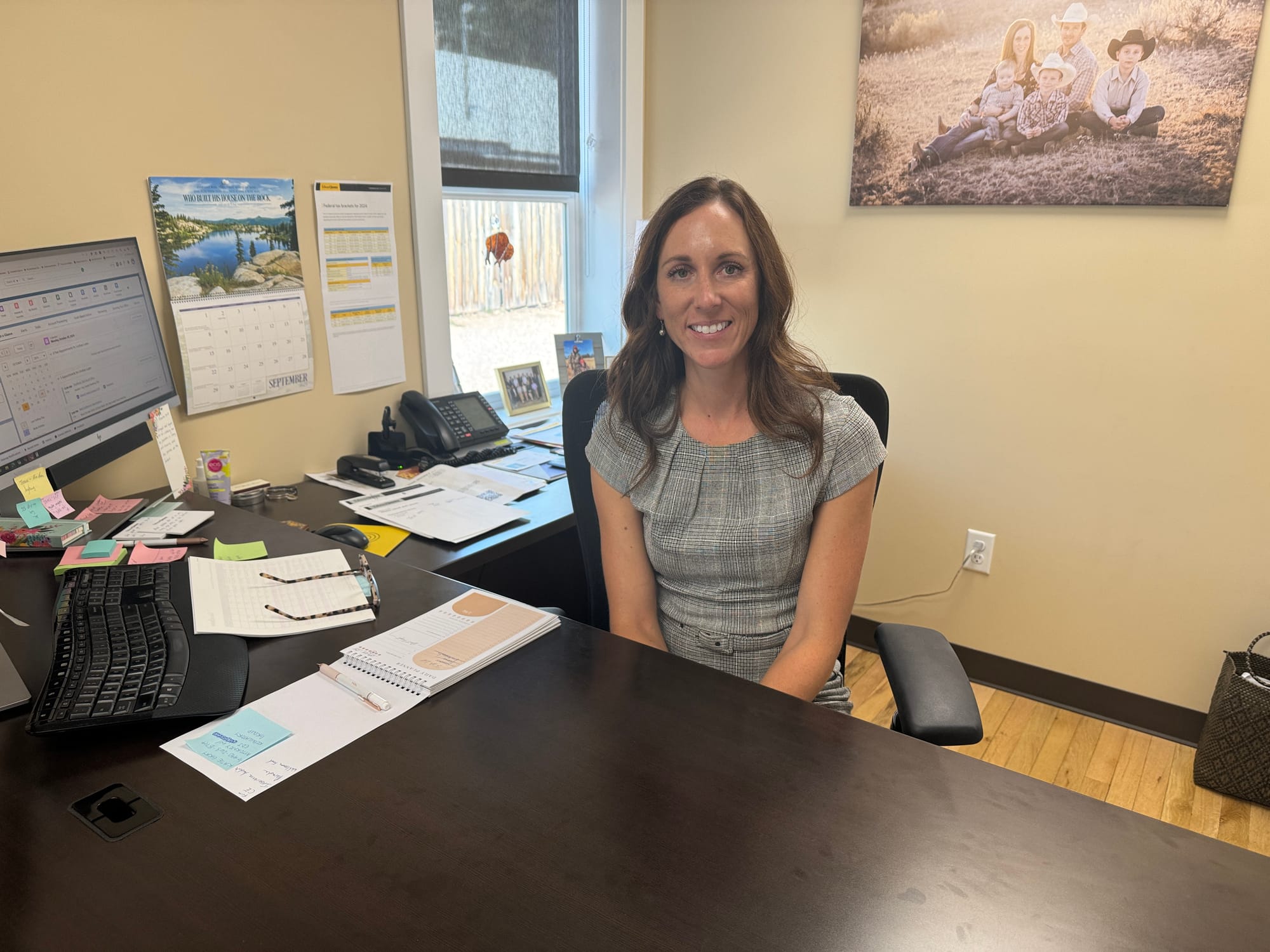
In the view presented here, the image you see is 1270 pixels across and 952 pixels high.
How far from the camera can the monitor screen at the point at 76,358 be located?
1262mm

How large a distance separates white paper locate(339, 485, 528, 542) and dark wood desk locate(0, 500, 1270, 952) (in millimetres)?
725

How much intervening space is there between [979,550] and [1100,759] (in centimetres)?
66

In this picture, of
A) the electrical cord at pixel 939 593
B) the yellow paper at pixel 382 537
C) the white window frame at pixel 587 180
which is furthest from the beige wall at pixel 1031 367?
the yellow paper at pixel 382 537

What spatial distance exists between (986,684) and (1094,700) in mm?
309

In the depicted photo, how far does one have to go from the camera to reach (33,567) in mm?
1362

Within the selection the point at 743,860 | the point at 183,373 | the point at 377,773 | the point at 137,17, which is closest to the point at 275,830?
the point at 377,773

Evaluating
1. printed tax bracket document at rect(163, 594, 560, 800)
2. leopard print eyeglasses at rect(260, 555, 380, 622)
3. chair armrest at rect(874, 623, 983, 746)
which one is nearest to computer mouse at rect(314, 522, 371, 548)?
leopard print eyeglasses at rect(260, 555, 380, 622)

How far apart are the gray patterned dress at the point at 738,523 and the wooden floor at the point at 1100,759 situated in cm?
72

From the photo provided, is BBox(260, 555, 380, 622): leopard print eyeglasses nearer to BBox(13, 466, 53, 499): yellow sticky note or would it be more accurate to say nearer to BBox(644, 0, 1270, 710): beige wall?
BBox(13, 466, 53, 499): yellow sticky note

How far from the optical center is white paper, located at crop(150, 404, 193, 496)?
168cm

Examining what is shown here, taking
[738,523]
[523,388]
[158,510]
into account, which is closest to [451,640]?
[738,523]

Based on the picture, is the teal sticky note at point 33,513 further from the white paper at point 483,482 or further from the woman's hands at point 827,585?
the woman's hands at point 827,585

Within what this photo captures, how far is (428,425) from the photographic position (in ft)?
7.40

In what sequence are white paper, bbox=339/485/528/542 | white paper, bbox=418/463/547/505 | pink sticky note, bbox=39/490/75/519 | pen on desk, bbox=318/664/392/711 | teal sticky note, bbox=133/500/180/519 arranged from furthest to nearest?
white paper, bbox=418/463/547/505 < white paper, bbox=339/485/528/542 < teal sticky note, bbox=133/500/180/519 < pink sticky note, bbox=39/490/75/519 < pen on desk, bbox=318/664/392/711
